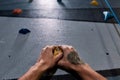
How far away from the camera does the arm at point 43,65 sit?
1188 millimetres

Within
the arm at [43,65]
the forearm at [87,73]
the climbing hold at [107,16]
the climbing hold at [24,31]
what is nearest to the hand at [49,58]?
the arm at [43,65]

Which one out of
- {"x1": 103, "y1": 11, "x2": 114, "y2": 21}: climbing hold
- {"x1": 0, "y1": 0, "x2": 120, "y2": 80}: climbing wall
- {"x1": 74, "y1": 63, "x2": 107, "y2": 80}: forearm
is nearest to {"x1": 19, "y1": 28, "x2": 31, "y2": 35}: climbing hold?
{"x1": 0, "y1": 0, "x2": 120, "y2": 80}: climbing wall

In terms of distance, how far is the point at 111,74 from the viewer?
6.79 ft

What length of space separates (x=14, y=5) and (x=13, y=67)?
4.20 feet

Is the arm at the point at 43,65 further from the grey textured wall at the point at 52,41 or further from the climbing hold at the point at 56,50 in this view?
the grey textured wall at the point at 52,41

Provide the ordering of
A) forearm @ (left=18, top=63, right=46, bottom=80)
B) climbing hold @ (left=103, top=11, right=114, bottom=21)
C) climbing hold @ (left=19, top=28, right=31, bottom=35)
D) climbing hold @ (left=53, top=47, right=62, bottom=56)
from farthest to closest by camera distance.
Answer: climbing hold @ (left=103, top=11, right=114, bottom=21) < climbing hold @ (left=19, top=28, right=31, bottom=35) < climbing hold @ (left=53, top=47, right=62, bottom=56) < forearm @ (left=18, top=63, right=46, bottom=80)

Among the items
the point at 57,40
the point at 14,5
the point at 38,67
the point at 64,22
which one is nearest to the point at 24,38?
the point at 57,40

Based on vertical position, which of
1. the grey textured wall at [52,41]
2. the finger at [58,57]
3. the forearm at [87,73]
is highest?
the finger at [58,57]

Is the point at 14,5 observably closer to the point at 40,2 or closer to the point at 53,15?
the point at 40,2

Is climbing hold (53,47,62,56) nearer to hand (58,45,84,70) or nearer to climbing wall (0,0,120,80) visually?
hand (58,45,84,70)

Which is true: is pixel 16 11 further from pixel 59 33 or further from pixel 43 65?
pixel 43 65

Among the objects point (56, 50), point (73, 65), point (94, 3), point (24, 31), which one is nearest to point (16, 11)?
point (24, 31)

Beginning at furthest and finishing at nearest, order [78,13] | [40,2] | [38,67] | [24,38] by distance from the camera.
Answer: [40,2]
[78,13]
[24,38]
[38,67]

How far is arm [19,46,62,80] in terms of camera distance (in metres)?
1.19
